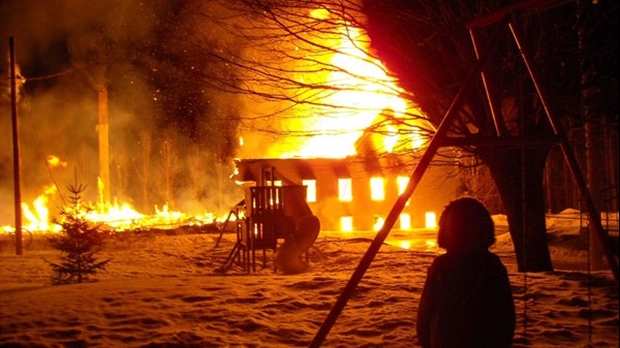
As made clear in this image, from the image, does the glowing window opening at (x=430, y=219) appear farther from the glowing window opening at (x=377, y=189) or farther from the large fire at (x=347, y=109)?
the large fire at (x=347, y=109)

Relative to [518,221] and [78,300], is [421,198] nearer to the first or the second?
[518,221]

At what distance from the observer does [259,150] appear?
28.3 m

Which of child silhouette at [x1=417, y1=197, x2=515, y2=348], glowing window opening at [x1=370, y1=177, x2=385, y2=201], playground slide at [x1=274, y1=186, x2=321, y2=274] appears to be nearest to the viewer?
child silhouette at [x1=417, y1=197, x2=515, y2=348]

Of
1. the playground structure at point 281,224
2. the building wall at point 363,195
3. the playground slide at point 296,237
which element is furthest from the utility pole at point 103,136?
the playground slide at point 296,237

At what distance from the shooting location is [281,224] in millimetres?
12695

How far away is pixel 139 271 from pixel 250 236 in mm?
2613

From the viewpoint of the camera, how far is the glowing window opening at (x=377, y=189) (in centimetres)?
2627

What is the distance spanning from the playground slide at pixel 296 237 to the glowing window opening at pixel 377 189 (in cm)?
1360

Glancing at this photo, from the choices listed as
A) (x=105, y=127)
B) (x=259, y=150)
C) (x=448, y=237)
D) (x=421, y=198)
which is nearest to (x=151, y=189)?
(x=105, y=127)

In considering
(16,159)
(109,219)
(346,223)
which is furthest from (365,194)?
(16,159)

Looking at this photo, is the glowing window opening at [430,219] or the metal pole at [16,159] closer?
the metal pole at [16,159]

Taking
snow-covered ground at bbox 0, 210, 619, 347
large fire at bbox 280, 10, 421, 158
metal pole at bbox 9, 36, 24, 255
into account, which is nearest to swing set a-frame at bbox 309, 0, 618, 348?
snow-covered ground at bbox 0, 210, 619, 347

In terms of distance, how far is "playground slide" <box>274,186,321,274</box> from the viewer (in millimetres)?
12328

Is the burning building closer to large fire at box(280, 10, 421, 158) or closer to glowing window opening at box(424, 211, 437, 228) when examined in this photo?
glowing window opening at box(424, 211, 437, 228)
